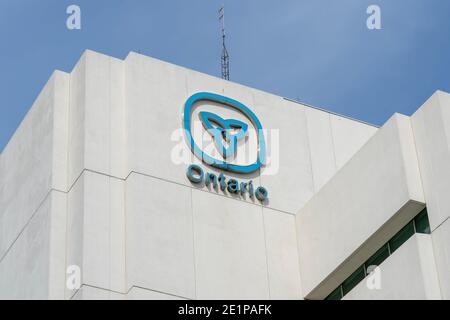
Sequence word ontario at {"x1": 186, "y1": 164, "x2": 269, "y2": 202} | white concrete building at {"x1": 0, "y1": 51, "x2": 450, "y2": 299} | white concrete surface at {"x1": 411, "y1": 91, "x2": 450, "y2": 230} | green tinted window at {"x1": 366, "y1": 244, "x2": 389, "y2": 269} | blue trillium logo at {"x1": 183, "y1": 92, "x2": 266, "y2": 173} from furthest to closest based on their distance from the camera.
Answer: blue trillium logo at {"x1": 183, "y1": 92, "x2": 266, "y2": 173}
word ontario at {"x1": 186, "y1": 164, "x2": 269, "y2": 202}
green tinted window at {"x1": 366, "y1": 244, "x2": 389, "y2": 269}
white concrete building at {"x1": 0, "y1": 51, "x2": 450, "y2": 299}
white concrete surface at {"x1": 411, "y1": 91, "x2": 450, "y2": 230}

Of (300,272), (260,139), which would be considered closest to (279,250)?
(300,272)

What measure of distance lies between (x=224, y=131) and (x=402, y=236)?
27.8 ft

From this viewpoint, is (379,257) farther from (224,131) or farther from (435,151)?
(224,131)

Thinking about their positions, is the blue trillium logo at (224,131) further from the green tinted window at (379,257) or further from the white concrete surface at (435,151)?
the white concrete surface at (435,151)

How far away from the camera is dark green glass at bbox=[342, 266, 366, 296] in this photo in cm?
4069

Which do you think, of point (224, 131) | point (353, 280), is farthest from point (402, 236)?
point (224, 131)

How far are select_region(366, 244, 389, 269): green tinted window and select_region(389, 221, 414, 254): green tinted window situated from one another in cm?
27

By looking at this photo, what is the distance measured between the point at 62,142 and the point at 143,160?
3090mm

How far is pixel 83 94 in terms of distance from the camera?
4238cm

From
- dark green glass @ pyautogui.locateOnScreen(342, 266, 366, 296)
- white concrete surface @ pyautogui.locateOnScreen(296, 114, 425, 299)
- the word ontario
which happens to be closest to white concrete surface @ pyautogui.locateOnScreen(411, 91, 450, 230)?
white concrete surface @ pyautogui.locateOnScreen(296, 114, 425, 299)

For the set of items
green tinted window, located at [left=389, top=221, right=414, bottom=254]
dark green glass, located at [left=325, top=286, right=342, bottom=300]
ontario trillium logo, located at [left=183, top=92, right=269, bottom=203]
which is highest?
ontario trillium logo, located at [left=183, top=92, right=269, bottom=203]

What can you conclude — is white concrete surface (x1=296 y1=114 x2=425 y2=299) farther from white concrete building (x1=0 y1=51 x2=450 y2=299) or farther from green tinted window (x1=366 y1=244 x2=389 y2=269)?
green tinted window (x1=366 y1=244 x2=389 y2=269)

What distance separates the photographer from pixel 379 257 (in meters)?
39.9
